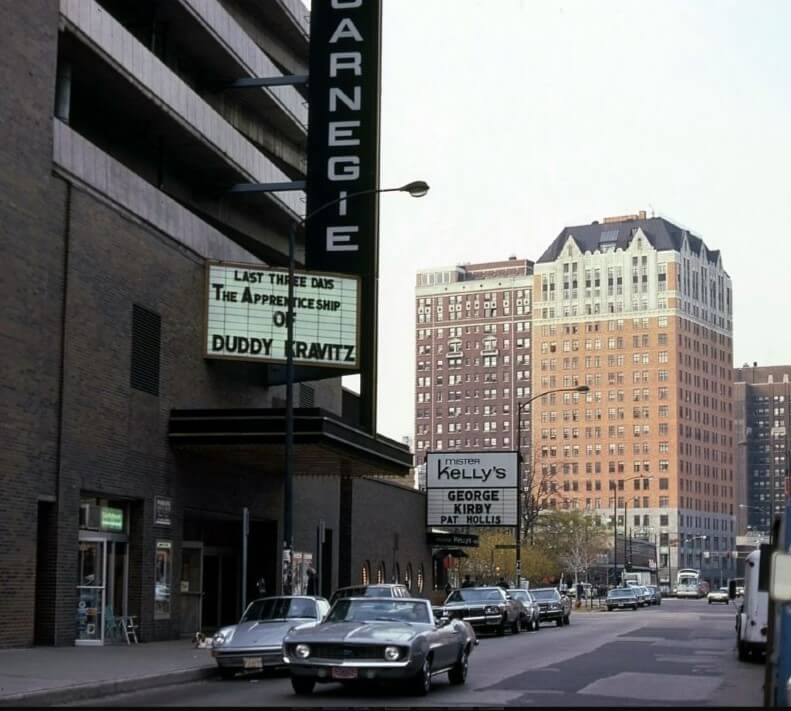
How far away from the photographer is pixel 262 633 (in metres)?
24.9

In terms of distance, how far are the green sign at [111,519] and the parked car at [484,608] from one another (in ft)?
40.0

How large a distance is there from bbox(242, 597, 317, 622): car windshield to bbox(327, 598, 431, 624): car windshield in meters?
4.22

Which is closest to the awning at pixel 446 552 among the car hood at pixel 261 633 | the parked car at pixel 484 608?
the parked car at pixel 484 608

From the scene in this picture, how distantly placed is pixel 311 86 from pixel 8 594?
2053 centimetres

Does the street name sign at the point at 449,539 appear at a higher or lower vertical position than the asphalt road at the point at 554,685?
higher

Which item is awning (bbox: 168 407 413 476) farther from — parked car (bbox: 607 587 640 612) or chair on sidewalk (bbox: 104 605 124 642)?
parked car (bbox: 607 587 640 612)

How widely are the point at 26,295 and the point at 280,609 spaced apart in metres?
8.76

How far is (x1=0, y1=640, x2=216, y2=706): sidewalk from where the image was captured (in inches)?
784

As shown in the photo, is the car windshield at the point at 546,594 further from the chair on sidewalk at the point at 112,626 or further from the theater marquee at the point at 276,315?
the chair on sidewalk at the point at 112,626

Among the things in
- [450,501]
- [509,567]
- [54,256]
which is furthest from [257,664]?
[509,567]

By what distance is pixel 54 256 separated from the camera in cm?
3094

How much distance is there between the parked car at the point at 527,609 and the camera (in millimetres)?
49312

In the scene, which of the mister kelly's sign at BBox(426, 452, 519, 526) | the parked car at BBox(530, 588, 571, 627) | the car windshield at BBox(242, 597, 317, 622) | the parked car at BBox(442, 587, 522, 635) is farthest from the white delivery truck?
the mister kelly's sign at BBox(426, 452, 519, 526)

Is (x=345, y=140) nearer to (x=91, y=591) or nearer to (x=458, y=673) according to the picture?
(x=91, y=591)
